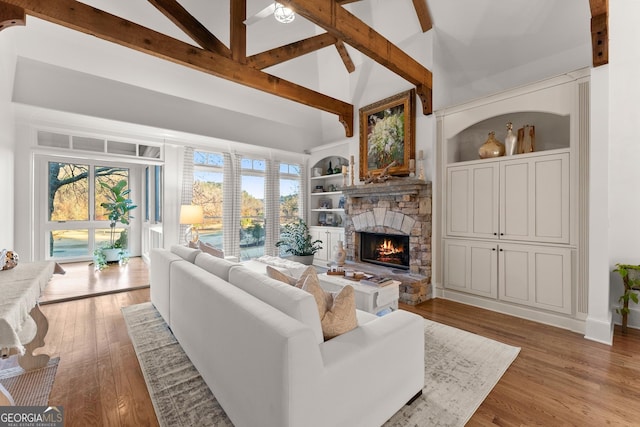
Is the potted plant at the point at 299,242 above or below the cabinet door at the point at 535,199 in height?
below

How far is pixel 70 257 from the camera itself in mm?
6312

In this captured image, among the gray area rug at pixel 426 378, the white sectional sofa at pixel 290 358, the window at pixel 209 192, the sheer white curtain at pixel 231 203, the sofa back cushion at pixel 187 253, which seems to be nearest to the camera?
the white sectional sofa at pixel 290 358

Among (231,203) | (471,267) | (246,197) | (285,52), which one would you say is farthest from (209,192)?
(471,267)

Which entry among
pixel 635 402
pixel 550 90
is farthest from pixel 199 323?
pixel 550 90

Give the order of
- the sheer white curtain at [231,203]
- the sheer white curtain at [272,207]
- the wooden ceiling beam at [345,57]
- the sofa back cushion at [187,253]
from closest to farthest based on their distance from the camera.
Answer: the sofa back cushion at [187,253]
the wooden ceiling beam at [345,57]
the sheer white curtain at [231,203]
the sheer white curtain at [272,207]

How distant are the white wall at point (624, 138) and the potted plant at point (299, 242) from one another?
4485 mm

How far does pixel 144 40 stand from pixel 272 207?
3.87m

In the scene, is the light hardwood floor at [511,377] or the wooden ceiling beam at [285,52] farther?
the wooden ceiling beam at [285,52]

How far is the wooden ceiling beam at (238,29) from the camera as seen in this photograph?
339cm

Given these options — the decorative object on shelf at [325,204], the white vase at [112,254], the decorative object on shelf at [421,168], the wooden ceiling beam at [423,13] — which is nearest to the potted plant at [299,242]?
the decorative object on shelf at [325,204]

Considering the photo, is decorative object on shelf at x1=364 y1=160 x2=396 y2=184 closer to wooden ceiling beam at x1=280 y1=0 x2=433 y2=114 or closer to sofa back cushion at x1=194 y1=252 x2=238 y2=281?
wooden ceiling beam at x1=280 y1=0 x2=433 y2=114

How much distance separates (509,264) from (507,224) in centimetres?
50

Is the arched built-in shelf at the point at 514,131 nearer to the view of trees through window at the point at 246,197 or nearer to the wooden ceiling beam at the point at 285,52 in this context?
the wooden ceiling beam at the point at 285,52

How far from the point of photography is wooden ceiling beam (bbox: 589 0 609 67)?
260 centimetres
